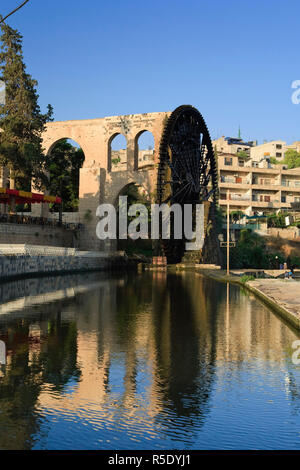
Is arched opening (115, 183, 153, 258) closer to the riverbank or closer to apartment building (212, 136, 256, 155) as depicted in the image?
the riverbank

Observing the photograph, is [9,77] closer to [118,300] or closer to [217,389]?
[118,300]

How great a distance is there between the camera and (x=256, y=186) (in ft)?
245

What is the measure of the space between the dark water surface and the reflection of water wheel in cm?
2478

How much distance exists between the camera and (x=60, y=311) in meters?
15.5

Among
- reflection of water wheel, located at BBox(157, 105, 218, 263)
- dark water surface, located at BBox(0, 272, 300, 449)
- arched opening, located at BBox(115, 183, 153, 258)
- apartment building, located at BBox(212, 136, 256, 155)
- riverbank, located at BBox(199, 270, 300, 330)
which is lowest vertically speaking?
dark water surface, located at BBox(0, 272, 300, 449)

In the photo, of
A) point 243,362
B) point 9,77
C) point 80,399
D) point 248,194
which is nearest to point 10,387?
point 80,399

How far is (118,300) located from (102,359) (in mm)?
9944

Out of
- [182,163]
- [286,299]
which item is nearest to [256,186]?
[182,163]

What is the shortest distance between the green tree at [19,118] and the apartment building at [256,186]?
37.7m

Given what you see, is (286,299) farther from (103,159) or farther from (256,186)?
(256,186)

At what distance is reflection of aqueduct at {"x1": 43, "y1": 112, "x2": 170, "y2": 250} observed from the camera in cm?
4606

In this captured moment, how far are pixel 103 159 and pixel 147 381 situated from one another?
41775 mm

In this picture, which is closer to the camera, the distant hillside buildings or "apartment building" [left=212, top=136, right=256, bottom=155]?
the distant hillside buildings

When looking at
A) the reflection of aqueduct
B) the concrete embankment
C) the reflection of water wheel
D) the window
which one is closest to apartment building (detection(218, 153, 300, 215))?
the window
